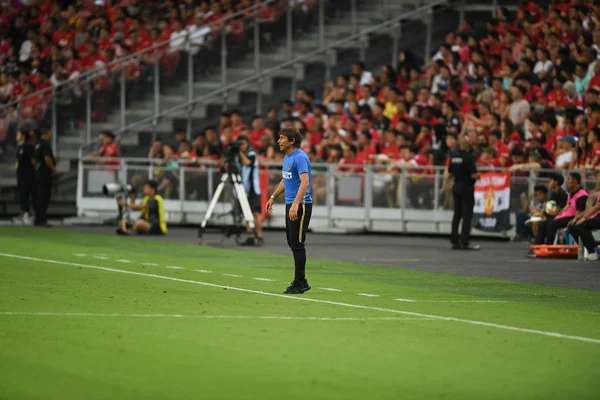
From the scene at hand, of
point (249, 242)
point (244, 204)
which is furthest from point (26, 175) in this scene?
point (249, 242)

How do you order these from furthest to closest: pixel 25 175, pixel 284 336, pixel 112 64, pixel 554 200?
1. pixel 112 64
2. pixel 25 175
3. pixel 554 200
4. pixel 284 336

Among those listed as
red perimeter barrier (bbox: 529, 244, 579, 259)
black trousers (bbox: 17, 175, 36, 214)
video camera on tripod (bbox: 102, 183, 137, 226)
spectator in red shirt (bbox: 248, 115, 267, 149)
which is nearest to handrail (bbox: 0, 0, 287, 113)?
black trousers (bbox: 17, 175, 36, 214)

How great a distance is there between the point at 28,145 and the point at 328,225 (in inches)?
308

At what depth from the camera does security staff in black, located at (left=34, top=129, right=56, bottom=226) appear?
1196 inches

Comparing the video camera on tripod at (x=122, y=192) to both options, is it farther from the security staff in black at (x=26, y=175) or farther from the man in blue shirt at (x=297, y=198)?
the man in blue shirt at (x=297, y=198)

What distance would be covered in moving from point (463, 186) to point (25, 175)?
38.9 ft

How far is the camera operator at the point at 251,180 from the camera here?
25109mm

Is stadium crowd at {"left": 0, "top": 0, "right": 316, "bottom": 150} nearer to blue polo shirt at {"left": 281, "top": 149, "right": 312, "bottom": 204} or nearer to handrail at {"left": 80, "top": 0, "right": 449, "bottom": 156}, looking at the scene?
handrail at {"left": 80, "top": 0, "right": 449, "bottom": 156}

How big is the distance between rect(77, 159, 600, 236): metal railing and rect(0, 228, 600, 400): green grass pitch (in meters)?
9.61

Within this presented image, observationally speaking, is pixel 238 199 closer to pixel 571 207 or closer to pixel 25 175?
pixel 571 207

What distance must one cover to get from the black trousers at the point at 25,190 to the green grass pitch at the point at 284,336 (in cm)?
1256

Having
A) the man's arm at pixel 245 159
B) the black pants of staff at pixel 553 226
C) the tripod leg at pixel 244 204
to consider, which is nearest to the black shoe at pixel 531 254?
the black pants of staff at pixel 553 226

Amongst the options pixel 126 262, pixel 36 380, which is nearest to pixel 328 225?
pixel 126 262

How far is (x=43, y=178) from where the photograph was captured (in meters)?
30.6
